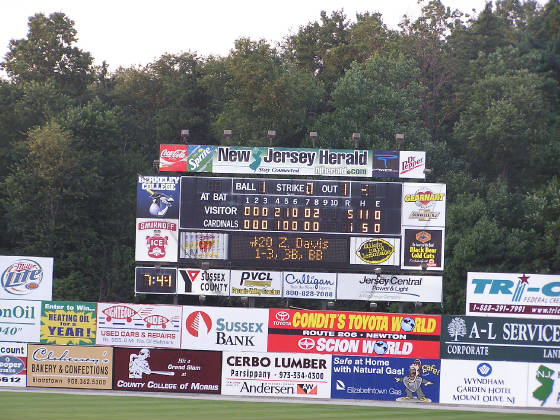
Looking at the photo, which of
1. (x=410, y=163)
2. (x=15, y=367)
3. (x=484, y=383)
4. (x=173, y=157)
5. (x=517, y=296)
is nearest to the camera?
(x=484, y=383)

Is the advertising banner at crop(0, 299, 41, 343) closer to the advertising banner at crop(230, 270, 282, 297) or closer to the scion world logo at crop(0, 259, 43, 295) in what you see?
the scion world logo at crop(0, 259, 43, 295)

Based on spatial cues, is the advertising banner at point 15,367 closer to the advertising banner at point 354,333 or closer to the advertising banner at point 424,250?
the advertising banner at point 354,333

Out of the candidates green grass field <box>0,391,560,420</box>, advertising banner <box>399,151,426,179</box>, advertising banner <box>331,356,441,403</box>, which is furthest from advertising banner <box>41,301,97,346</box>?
advertising banner <box>399,151,426,179</box>

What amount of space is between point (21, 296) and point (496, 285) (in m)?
16.9

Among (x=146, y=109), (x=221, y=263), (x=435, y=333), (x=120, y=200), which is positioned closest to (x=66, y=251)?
(x=120, y=200)

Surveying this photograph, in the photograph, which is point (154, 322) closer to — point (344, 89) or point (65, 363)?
point (65, 363)

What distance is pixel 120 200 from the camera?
168ft

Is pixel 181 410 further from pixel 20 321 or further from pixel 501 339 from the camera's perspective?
pixel 501 339

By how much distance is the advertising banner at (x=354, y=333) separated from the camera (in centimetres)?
2930

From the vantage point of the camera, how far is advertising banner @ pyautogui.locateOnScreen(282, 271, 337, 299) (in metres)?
30.6

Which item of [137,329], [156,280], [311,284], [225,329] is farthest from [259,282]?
[137,329]

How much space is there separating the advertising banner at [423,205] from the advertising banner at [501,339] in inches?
141

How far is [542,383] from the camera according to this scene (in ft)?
94.8

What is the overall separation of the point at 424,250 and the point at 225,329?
760cm
